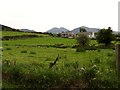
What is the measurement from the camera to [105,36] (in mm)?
59344

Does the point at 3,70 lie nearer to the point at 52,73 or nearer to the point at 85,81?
the point at 52,73

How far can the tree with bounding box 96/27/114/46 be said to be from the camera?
193 feet

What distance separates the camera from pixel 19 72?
12.8 meters

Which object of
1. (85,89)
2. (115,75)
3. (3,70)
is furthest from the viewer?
(3,70)

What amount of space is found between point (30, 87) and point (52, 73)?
97 centimetres

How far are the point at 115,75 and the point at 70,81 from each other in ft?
6.06

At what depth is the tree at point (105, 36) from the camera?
2311 inches

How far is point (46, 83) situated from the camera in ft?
39.5

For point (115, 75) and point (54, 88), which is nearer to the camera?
point (54, 88)

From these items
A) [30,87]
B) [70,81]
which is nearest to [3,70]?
[30,87]

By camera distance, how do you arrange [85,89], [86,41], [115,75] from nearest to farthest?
1. [85,89]
2. [115,75]
3. [86,41]

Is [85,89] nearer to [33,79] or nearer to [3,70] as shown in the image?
[33,79]

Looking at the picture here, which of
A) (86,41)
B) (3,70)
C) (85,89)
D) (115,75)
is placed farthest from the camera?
(86,41)

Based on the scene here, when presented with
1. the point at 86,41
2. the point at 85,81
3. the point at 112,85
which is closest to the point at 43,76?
the point at 85,81
